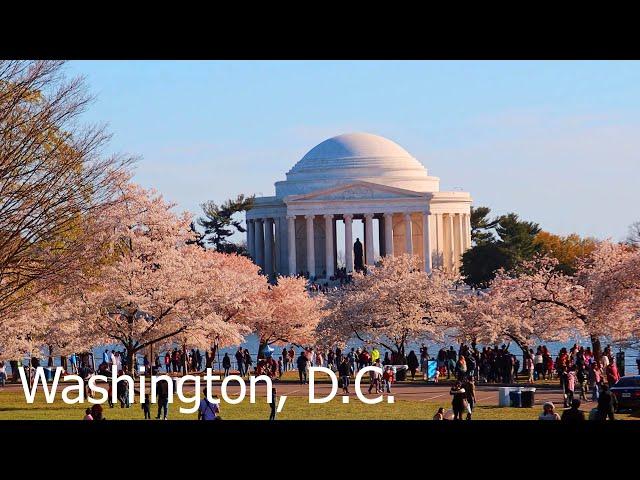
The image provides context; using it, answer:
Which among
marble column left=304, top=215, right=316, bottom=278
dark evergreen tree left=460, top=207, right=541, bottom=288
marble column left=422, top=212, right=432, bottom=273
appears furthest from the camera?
marble column left=304, top=215, right=316, bottom=278

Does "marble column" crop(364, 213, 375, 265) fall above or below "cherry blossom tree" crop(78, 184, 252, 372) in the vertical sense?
above

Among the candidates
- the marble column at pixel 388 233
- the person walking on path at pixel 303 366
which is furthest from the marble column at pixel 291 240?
the person walking on path at pixel 303 366

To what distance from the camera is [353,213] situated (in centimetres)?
16100

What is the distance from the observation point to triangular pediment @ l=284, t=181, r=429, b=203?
15975 centimetres

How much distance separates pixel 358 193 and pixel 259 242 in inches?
557

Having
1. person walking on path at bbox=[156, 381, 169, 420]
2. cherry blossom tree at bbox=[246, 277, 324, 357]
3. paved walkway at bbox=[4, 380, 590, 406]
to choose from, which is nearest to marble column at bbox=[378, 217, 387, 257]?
cherry blossom tree at bbox=[246, 277, 324, 357]

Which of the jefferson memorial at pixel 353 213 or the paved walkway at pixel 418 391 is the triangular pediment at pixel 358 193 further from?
the paved walkway at pixel 418 391

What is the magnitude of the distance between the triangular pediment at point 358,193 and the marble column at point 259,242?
764cm

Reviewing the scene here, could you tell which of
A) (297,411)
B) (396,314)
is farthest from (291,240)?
(297,411)

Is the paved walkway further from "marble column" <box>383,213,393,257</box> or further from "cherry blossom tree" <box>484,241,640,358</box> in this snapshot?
"marble column" <box>383,213,393,257</box>

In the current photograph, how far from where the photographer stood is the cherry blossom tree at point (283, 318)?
78750 millimetres
